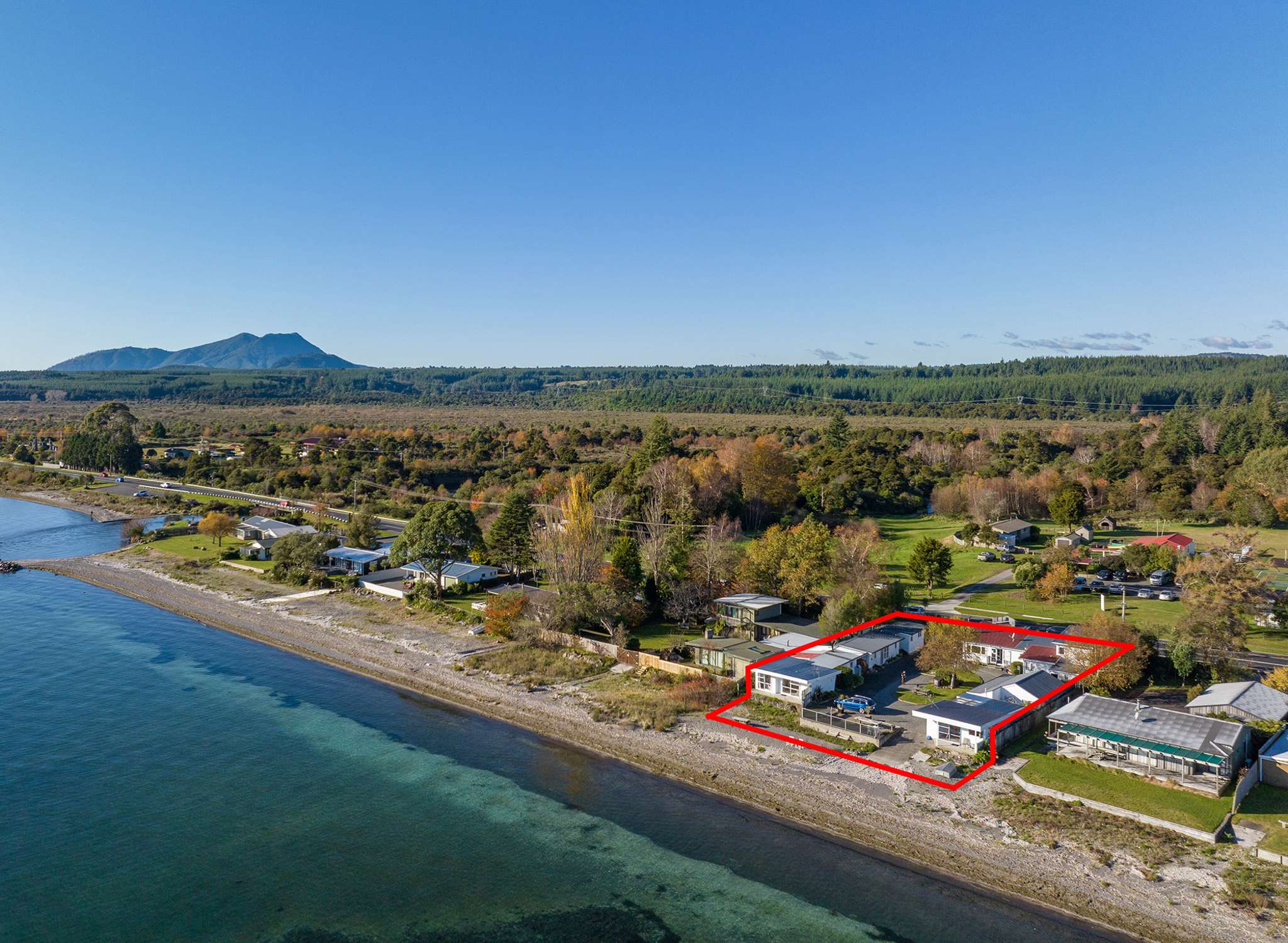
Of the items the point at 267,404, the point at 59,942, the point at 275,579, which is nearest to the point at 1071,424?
the point at 275,579

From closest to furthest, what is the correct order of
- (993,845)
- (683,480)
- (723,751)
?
1. (993,845)
2. (723,751)
3. (683,480)

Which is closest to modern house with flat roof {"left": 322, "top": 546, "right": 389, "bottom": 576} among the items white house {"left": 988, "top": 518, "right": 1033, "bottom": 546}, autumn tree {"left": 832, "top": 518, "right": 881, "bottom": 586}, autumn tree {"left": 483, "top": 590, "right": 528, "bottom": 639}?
autumn tree {"left": 483, "top": 590, "right": 528, "bottom": 639}

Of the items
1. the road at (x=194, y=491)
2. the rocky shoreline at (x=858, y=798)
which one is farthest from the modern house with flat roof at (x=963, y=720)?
the road at (x=194, y=491)

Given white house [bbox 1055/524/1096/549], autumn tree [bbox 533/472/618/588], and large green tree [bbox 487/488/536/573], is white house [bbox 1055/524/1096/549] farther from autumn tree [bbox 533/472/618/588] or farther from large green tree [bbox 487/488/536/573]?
large green tree [bbox 487/488/536/573]

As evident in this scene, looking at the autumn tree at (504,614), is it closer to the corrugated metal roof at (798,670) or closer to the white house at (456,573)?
the white house at (456,573)

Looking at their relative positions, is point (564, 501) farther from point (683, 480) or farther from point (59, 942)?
point (59, 942)
